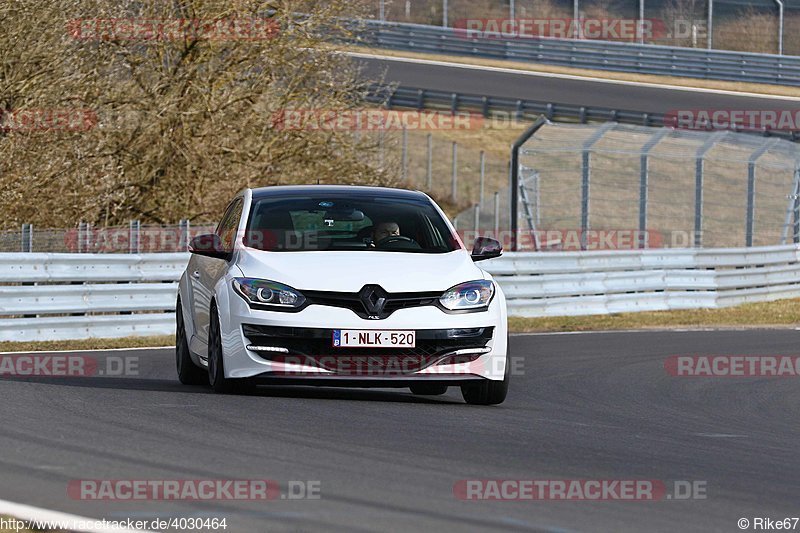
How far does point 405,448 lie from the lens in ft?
27.3

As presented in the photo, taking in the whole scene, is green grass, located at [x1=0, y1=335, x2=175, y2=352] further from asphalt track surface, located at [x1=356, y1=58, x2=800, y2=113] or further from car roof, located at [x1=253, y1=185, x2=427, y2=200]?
asphalt track surface, located at [x1=356, y1=58, x2=800, y2=113]

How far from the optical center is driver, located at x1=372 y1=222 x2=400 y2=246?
11242 mm

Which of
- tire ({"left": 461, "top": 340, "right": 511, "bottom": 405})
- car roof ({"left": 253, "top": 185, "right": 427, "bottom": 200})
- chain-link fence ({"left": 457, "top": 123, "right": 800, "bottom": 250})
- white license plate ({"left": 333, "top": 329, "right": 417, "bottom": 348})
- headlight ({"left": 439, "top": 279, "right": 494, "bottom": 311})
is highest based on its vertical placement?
car roof ({"left": 253, "top": 185, "right": 427, "bottom": 200})

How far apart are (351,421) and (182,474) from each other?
8.01ft

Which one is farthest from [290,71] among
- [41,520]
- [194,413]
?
[41,520]

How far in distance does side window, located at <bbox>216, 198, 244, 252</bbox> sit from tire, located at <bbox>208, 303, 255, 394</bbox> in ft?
2.06

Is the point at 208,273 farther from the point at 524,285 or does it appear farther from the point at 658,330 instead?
the point at 524,285

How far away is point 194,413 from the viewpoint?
9.70 meters

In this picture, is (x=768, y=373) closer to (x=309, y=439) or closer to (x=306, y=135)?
(x=309, y=439)

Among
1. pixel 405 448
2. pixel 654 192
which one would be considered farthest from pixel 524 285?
pixel 654 192

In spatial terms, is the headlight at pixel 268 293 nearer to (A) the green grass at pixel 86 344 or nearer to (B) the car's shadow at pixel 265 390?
(B) the car's shadow at pixel 265 390

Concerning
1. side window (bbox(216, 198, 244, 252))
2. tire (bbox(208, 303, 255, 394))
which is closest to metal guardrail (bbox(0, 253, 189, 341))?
side window (bbox(216, 198, 244, 252))

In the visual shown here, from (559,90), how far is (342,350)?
117 feet

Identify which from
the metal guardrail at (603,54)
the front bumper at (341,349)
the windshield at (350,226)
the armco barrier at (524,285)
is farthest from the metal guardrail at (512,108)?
the front bumper at (341,349)
